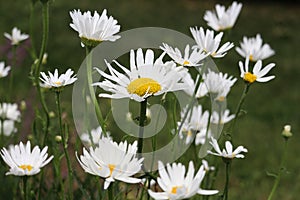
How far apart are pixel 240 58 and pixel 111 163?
372cm

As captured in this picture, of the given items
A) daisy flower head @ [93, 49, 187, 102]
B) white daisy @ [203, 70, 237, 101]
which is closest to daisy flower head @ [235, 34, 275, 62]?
white daisy @ [203, 70, 237, 101]

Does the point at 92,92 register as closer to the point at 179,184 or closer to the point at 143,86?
the point at 143,86

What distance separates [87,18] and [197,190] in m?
0.34

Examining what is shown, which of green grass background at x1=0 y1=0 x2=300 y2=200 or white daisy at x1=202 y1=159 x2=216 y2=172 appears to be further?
green grass background at x1=0 y1=0 x2=300 y2=200

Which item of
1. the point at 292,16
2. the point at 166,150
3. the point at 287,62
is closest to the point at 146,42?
the point at 287,62

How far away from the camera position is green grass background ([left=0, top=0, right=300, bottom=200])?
9.77ft

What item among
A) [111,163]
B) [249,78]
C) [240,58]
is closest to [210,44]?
[249,78]

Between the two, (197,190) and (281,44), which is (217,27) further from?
(281,44)

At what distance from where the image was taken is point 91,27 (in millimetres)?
938

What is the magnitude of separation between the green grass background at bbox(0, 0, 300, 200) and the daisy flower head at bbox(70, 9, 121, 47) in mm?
1209

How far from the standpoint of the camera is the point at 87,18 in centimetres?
93

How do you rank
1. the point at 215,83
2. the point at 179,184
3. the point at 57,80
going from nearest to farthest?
the point at 179,184 < the point at 57,80 < the point at 215,83

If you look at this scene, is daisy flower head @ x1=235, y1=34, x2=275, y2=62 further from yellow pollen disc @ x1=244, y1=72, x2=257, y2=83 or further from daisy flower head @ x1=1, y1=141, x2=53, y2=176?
daisy flower head @ x1=1, y1=141, x2=53, y2=176

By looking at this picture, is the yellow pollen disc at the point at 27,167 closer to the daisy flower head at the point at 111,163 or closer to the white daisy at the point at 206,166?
the daisy flower head at the point at 111,163
